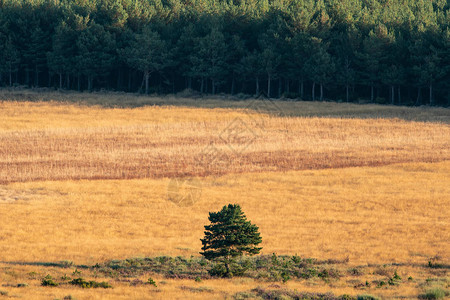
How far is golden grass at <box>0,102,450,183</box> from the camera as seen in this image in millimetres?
52156

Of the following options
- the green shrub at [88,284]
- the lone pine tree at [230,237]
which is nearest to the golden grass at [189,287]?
the green shrub at [88,284]

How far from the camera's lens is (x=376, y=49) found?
102938 millimetres

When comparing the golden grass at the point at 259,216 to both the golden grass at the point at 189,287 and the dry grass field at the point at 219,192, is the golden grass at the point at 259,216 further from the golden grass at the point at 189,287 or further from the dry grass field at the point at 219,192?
the golden grass at the point at 189,287

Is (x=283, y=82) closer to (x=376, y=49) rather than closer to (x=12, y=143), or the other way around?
(x=376, y=49)

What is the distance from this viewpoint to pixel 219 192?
43.8 meters

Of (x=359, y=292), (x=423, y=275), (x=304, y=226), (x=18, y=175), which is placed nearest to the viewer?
(x=359, y=292)

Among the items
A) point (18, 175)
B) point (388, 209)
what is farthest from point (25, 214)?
point (388, 209)

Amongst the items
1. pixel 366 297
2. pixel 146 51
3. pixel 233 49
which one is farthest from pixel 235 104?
pixel 366 297

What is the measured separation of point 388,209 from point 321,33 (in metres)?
73.1

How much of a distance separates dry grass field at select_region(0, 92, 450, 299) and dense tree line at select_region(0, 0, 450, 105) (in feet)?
73.0

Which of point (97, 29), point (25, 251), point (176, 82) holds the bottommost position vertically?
point (25, 251)

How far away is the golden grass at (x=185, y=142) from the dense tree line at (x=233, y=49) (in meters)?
21.9

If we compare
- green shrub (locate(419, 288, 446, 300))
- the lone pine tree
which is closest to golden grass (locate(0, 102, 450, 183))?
the lone pine tree

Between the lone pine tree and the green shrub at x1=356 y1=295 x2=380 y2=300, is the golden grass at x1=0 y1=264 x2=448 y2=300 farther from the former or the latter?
the lone pine tree
